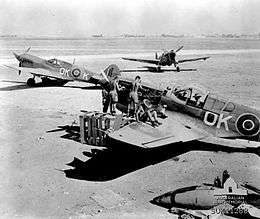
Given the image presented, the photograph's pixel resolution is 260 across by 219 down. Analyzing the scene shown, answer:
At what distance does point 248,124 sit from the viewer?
26.5ft

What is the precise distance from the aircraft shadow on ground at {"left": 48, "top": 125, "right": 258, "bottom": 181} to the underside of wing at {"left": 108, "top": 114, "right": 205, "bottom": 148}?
0.77ft

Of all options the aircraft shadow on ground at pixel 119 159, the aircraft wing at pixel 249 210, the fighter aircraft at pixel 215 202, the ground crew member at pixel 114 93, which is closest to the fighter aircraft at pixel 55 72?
the ground crew member at pixel 114 93

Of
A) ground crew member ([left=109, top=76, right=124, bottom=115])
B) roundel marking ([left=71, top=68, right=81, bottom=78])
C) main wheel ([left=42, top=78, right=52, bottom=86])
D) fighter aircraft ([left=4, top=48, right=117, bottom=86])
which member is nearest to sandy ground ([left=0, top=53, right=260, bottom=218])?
ground crew member ([left=109, top=76, right=124, bottom=115])

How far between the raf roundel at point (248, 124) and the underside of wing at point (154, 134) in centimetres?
85

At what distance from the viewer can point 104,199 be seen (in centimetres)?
627

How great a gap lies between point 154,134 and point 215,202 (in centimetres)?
239

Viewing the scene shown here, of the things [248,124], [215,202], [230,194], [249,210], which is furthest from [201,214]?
[248,124]

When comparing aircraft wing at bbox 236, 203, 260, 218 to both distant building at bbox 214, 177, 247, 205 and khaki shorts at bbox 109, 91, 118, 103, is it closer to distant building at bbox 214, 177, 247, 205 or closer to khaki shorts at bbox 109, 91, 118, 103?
distant building at bbox 214, 177, 247, 205

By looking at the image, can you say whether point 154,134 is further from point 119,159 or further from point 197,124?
point 197,124

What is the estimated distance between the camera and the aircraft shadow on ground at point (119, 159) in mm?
7438

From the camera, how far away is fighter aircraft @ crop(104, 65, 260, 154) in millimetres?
Result: 7656

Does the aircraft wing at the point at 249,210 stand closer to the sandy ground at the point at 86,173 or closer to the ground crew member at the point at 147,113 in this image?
the sandy ground at the point at 86,173

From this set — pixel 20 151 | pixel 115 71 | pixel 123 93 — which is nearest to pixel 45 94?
pixel 115 71

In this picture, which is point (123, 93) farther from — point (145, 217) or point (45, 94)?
point (45, 94)
